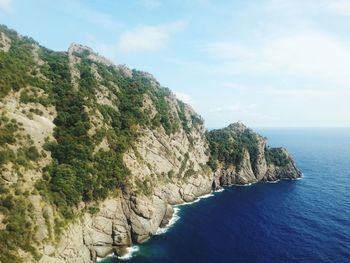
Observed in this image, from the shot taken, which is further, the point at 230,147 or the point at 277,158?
the point at 277,158

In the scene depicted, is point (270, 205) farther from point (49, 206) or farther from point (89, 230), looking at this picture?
point (49, 206)

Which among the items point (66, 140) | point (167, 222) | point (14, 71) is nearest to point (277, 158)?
point (167, 222)

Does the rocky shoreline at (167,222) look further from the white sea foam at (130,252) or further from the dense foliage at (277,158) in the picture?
the dense foliage at (277,158)

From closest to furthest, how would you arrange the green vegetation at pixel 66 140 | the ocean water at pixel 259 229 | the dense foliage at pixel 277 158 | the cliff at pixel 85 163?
the green vegetation at pixel 66 140 → the cliff at pixel 85 163 → the ocean water at pixel 259 229 → the dense foliage at pixel 277 158

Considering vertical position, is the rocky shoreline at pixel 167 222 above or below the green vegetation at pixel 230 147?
below

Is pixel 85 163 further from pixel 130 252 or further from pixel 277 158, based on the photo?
pixel 277 158

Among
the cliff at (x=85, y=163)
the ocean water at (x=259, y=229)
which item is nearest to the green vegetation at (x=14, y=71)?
the cliff at (x=85, y=163)
